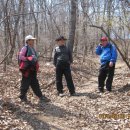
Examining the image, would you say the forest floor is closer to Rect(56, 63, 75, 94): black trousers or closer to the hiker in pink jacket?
Rect(56, 63, 75, 94): black trousers

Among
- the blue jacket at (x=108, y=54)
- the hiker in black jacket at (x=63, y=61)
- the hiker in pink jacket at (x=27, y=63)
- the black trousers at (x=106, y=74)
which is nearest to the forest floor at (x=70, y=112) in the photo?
the black trousers at (x=106, y=74)

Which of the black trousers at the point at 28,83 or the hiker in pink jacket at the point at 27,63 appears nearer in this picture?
the hiker in pink jacket at the point at 27,63

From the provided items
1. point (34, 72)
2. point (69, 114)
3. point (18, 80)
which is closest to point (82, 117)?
point (69, 114)

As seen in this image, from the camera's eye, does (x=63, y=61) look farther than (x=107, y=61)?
No

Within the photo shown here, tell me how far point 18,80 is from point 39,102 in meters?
4.41

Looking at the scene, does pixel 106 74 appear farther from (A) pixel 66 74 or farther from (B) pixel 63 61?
(B) pixel 63 61

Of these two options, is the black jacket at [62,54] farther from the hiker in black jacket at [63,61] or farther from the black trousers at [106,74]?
the black trousers at [106,74]

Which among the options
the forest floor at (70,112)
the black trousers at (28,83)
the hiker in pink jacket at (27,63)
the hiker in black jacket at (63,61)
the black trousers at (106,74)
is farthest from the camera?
the black trousers at (106,74)

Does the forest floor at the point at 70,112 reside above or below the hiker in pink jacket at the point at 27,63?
below

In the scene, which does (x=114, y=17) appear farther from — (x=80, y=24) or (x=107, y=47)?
(x=80, y=24)

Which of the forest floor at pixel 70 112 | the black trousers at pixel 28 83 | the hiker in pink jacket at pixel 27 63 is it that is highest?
the hiker in pink jacket at pixel 27 63

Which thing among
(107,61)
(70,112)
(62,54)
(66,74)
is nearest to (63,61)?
(62,54)

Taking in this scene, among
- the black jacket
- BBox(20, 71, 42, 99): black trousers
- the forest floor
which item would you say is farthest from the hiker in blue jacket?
BBox(20, 71, 42, 99): black trousers

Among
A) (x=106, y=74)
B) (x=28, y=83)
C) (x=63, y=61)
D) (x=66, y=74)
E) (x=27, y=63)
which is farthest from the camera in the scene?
(x=106, y=74)
